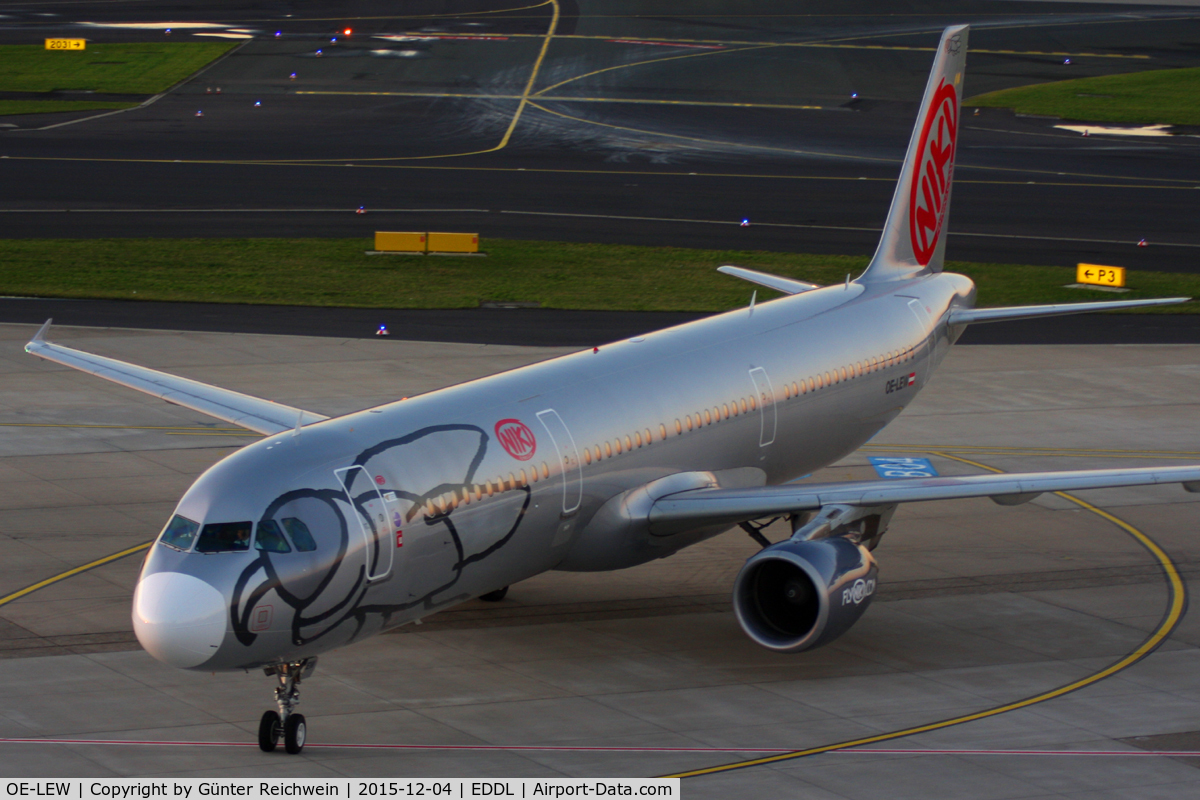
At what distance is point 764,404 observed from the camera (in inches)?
1114

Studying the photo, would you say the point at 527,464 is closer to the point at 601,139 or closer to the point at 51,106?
the point at 601,139

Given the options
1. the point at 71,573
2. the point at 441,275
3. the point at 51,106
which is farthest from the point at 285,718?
the point at 51,106

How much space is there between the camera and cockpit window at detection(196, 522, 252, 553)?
64.4 ft

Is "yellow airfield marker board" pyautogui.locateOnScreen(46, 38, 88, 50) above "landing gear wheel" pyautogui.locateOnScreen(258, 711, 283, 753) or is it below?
above

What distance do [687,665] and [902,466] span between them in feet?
42.9

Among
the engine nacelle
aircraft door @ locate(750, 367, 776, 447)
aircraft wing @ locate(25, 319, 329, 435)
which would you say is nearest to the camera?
the engine nacelle

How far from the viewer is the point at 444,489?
71.7 feet

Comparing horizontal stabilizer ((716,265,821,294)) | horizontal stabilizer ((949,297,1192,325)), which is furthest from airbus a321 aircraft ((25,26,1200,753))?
horizontal stabilizer ((716,265,821,294))

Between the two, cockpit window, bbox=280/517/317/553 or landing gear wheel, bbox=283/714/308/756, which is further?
landing gear wheel, bbox=283/714/308/756

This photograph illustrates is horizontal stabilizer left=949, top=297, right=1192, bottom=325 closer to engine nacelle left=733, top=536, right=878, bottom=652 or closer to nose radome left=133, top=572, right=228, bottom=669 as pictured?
engine nacelle left=733, top=536, right=878, bottom=652

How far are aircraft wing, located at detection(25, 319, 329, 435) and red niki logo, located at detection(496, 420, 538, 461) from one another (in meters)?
4.74

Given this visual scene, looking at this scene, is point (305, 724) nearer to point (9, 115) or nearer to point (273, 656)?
point (273, 656)

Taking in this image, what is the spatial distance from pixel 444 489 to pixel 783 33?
95.6 metres

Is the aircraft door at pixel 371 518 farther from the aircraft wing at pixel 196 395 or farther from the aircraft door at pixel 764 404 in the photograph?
the aircraft door at pixel 764 404
